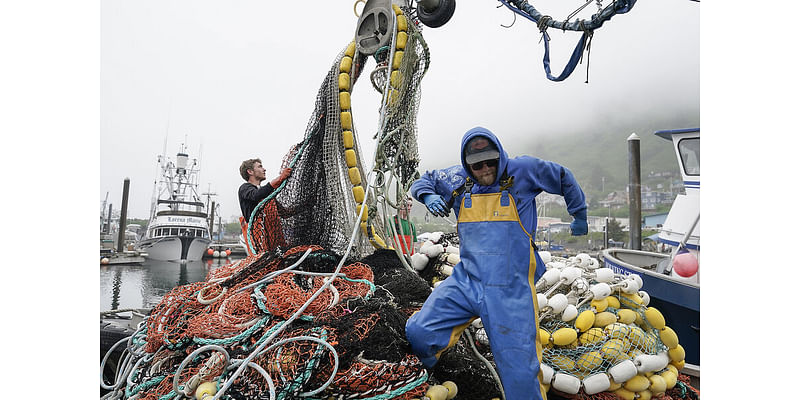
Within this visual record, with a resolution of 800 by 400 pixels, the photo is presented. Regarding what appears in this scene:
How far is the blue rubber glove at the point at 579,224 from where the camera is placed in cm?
221

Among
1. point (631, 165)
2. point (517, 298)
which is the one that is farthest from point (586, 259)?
point (631, 165)

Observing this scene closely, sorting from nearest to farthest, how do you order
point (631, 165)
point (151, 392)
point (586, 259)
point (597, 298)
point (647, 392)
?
point (151, 392) < point (647, 392) < point (597, 298) < point (586, 259) < point (631, 165)

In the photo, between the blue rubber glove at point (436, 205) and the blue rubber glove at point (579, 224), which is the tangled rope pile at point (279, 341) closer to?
the blue rubber glove at point (436, 205)

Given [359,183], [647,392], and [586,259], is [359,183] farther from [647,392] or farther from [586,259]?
[647,392]

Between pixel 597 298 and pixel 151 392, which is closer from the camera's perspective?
pixel 151 392

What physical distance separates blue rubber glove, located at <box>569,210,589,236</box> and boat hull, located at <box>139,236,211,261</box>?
25.6 meters

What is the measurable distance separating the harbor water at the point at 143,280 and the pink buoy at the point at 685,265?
11825mm

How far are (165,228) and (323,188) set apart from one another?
24307 mm

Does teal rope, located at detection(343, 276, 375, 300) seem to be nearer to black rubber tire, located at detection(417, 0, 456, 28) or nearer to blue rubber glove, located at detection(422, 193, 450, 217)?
blue rubber glove, located at detection(422, 193, 450, 217)

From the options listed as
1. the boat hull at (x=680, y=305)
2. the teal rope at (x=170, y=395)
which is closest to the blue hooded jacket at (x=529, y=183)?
the teal rope at (x=170, y=395)

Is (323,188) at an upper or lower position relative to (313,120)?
lower

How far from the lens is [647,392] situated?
2.44m

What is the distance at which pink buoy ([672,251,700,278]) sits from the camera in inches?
220

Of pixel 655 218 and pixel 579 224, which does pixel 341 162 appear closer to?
pixel 579 224
